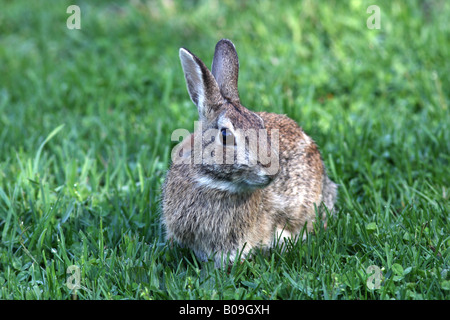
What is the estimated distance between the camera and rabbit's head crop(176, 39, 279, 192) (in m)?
3.57

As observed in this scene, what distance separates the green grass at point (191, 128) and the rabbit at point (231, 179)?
19 centimetres

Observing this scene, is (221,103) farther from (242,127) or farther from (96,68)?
(96,68)

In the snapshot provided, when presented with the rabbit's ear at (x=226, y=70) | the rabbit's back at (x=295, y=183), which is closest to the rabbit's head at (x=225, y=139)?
the rabbit's ear at (x=226, y=70)

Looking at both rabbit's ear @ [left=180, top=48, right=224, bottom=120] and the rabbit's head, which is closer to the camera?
the rabbit's head

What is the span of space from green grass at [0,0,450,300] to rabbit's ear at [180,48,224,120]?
37.1 inches

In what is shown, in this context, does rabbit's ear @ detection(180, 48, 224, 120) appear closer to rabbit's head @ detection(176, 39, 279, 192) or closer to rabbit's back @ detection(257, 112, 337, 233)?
rabbit's head @ detection(176, 39, 279, 192)

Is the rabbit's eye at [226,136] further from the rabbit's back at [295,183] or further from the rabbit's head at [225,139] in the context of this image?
the rabbit's back at [295,183]

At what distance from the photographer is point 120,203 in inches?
185

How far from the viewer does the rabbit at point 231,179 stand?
3.64 m

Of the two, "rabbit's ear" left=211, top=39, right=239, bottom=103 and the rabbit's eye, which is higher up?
"rabbit's ear" left=211, top=39, right=239, bottom=103

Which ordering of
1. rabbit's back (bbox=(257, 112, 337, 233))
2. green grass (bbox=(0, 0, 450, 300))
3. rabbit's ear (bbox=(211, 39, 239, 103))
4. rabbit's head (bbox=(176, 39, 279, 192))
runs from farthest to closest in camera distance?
rabbit's back (bbox=(257, 112, 337, 233)), rabbit's ear (bbox=(211, 39, 239, 103)), green grass (bbox=(0, 0, 450, 300)), rabbit's head (bbox=(176, 39, 279, 192))

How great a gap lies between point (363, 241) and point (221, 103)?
1.23 meters

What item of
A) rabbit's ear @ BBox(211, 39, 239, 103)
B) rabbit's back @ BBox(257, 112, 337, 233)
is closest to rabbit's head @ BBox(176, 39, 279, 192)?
rabbit's ear @ BBox(211, 39, 239, 103)

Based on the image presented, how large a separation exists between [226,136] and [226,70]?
0.57 metres
